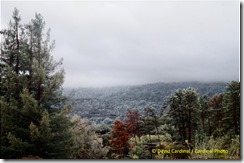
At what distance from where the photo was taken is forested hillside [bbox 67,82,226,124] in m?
6.12

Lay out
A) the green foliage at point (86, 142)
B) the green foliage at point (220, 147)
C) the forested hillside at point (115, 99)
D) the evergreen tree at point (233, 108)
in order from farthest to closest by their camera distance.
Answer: the forested hillside at point (115, 99)
the green foliage at point (86, 142)
the evergreen tree at point (233, 108)
the green foliage at point (220, 147)

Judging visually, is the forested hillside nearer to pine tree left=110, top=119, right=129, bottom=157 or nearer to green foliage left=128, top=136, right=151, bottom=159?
pine tree left=110, top=119, right=129, bottom=157

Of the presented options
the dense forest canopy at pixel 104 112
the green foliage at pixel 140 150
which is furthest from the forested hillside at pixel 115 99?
the green foliage at pixel 140 150

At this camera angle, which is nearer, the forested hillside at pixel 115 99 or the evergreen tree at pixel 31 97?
the evergreen tree at pixel 31 97

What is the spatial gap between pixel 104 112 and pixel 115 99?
323 millimetres

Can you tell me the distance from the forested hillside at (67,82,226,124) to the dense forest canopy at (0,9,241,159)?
0.7 inches

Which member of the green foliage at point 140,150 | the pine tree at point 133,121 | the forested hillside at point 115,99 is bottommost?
the green foliage at point 140,150

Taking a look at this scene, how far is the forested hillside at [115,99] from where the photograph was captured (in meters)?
6.12

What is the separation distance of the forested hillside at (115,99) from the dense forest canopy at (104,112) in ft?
0.06

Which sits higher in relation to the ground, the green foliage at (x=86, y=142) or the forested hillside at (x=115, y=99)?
the forested hillside at (x=115, y=99)

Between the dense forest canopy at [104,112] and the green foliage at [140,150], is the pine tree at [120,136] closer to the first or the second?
the dense forest canopy at [104,112]

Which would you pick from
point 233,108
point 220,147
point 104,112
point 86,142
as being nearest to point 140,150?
point 104,112

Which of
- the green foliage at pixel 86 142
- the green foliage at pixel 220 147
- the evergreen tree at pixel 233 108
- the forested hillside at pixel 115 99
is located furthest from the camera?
the forested hillside at pixel 115 99

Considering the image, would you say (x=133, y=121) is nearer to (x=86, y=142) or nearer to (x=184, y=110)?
(x=184, y=110)
